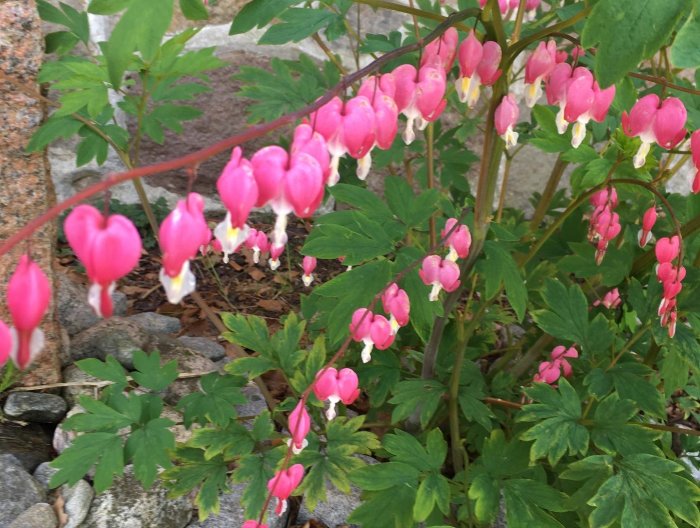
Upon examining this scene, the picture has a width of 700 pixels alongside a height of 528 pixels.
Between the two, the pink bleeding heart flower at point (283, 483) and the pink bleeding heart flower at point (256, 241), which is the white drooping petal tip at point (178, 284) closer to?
the pink bleeding heart flower at point (283, 483)

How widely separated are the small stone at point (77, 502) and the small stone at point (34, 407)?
0.81 ft

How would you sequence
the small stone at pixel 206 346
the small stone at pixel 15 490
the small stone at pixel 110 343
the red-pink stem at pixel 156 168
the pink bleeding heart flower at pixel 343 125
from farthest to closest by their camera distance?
the small stone at pixel 206 346
the small stone at pixel 110 343
the small stone at pixel 15 490
the pink bleeding heart flower at pixel 343 125
the red-pink stem at pixel 156 168

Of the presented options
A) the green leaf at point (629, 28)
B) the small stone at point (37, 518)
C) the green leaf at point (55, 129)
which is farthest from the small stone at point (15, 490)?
the green leaf at point (629, 28)

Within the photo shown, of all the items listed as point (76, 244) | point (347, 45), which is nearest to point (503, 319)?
point (76, 244)

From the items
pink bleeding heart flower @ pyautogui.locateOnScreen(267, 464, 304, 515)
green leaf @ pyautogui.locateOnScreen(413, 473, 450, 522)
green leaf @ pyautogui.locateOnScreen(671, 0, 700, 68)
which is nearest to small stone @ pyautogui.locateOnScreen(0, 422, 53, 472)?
pink bleeding heart flower @ pyautogui.locateOnScreen(267, 464, 304, 515)

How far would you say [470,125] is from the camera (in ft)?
7.19

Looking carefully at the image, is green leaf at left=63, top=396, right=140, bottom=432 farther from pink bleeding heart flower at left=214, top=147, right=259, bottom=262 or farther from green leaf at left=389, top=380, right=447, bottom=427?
pink bleeding heart flower at left=214, top=147, right=259, bottom=262

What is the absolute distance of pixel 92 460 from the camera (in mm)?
1391

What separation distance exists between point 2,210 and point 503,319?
1.30 m

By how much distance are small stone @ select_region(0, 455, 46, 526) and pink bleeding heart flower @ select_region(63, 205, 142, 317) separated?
1.17 metres

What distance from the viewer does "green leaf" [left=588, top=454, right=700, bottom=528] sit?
1243 millimetres

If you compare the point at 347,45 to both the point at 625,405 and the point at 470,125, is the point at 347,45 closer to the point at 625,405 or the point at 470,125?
the point at 470,125

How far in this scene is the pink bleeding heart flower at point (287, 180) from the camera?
67 cm

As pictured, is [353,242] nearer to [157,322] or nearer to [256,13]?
[256,13]
